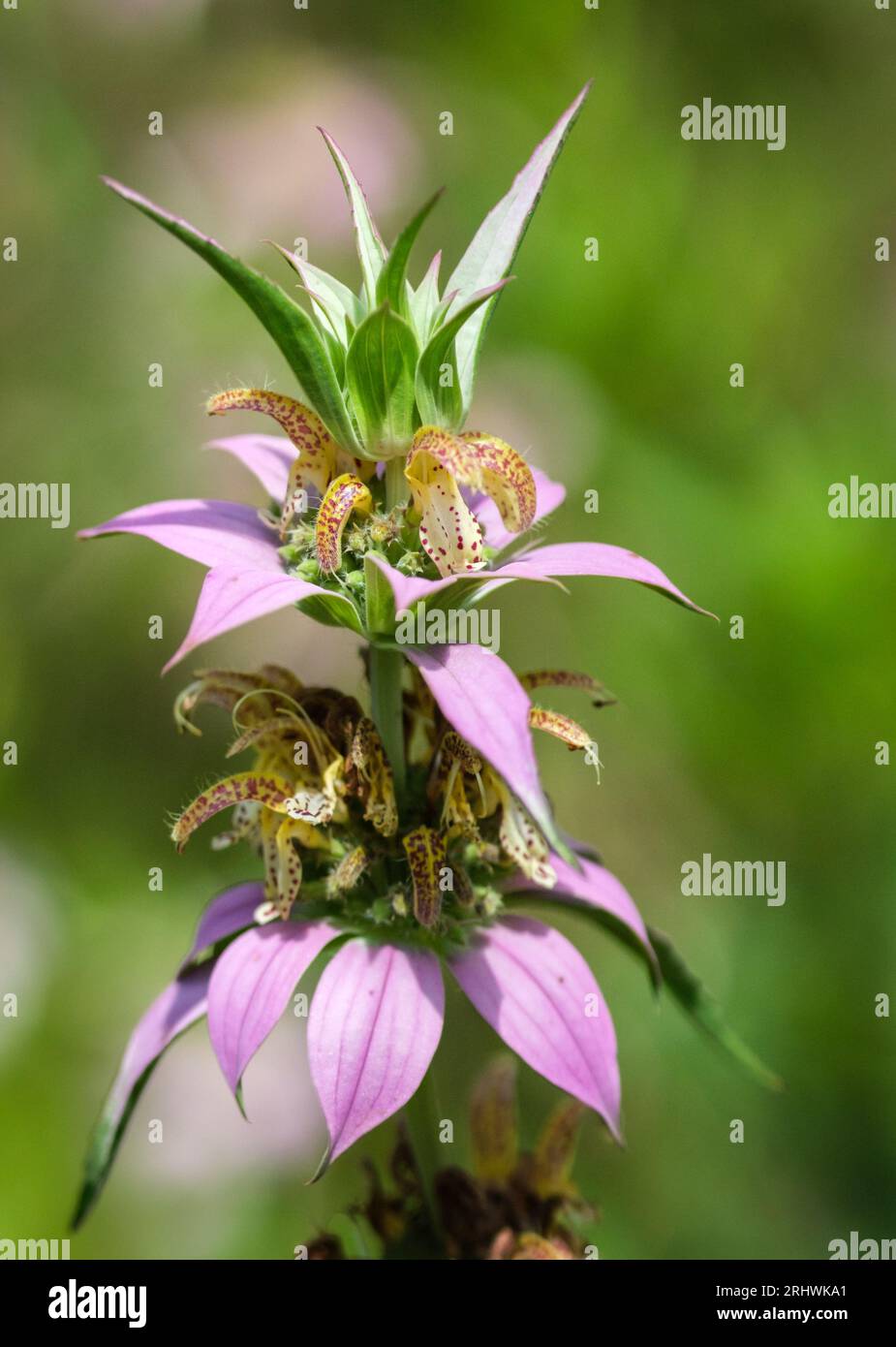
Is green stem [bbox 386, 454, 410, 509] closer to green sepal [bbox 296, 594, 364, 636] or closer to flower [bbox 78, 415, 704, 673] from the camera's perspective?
flower [bbox 78, 415, 704, 673]

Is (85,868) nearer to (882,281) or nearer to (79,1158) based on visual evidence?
(79,1158)

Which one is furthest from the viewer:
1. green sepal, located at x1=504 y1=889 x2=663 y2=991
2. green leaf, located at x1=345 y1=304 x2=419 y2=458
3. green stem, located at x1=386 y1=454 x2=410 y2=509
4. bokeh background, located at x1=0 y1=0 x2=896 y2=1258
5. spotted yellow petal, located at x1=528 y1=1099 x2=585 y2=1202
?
bokeh background, located at x1=0 y1=0 x2=896 y2=1258

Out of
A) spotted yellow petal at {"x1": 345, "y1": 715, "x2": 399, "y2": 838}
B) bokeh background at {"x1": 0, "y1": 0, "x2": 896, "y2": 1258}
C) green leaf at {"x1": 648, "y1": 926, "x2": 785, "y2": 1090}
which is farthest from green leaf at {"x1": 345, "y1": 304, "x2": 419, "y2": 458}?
bokeh background at {"x1": 0, "y1": 0, "x2": 896, "y2": 1258}

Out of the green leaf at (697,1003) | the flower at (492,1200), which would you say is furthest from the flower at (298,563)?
the flower at (492,1200)

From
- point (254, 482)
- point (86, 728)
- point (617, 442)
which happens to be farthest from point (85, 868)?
point (617, 442)

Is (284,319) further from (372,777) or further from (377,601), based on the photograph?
(372,777)

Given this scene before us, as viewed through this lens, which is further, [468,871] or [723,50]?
[723,50]
